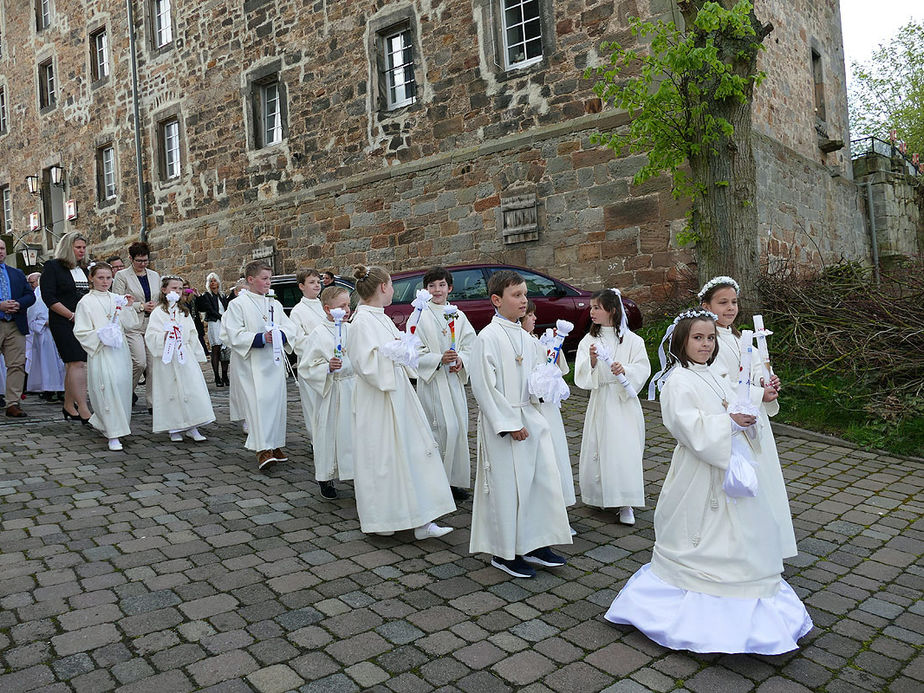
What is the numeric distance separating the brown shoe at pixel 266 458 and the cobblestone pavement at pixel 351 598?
33 cm

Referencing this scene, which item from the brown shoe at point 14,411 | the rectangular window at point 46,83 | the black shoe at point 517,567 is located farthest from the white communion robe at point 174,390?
the rectangular window at point 46,83

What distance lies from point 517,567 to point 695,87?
712cm

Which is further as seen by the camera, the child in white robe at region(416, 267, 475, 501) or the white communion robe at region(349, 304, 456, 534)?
the child in white robe at region(416, 267, 475, 501)

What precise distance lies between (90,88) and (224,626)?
23.6 m

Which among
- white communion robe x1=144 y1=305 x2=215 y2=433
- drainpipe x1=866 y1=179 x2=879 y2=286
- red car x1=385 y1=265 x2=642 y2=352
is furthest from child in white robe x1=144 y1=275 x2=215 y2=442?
drainpipe x1=866 y1=179 x2=879 y2=286

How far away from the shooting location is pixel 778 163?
1335 cm

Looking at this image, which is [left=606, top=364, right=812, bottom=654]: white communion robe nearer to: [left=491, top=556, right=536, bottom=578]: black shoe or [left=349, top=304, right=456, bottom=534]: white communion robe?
[left=491, top=556, right=536, bottom=578]: black shoe

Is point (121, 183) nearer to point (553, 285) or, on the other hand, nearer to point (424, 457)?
point (553, 285)

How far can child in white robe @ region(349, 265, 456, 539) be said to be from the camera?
15.8ft

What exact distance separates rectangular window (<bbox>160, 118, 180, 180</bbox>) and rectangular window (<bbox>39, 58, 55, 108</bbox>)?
6983 mm

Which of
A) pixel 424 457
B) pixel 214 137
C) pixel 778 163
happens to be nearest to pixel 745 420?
pixel 424 457

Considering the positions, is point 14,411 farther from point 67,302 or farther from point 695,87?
point 695,87

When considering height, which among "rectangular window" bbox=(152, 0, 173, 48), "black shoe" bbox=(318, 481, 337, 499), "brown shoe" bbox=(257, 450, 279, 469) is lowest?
"black shoe" bbox=(318, 481, 337, 499)

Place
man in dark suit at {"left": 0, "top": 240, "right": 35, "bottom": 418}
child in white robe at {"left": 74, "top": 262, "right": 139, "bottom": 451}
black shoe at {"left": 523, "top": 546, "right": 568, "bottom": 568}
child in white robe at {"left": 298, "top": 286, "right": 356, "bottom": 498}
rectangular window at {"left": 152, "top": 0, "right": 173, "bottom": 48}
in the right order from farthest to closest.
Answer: rectangular window at {"left": 152, "top": 0, "right": 173, "bottom": 48} < man in dark suit at {"left": 0, "top": 240, "right": 35, "bottom": 418} < child in white robe at {"left": 74, "top": 262, "right": 139, "bottom": 451} < child in white robe at {"left": 298, "top": 286, "right": 356, "bottom": 498} < black shoe at {"left": 523, "top": 546, "right": 568, "bottom": 568}
